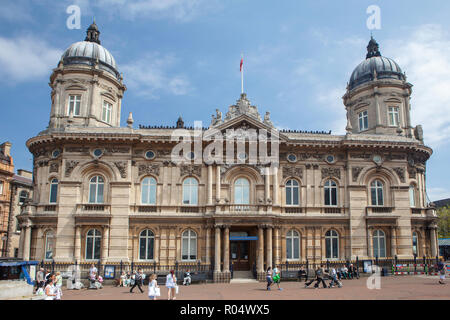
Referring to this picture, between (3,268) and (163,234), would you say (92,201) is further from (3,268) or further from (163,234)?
(3,268)

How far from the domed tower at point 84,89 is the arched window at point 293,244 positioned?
68.3 ft

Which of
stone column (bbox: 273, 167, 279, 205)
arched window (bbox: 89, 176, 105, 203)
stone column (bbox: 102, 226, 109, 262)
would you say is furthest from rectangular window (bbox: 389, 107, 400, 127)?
stone column (bbox: 102, 226, 109, 262)

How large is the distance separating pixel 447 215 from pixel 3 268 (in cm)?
6627

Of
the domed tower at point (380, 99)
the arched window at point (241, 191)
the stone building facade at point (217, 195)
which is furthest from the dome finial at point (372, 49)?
the arched window at point (241, 191)

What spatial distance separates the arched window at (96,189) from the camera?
34.3 m

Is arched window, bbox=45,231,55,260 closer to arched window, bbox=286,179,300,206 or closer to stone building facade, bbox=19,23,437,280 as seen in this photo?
stone building facade, bbox=19,23,437,280

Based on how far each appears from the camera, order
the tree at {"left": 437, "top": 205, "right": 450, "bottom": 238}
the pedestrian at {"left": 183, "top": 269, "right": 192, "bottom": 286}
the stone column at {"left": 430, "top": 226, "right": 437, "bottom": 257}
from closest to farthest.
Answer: the pedestrian at {"left": 183, "top": 269, "right": 192, "bottom": 286} → the stone column at {"left": 430, "top": 226, "right": 437, "bottom": 257} → the tree at {"left": 437, "top": 205, "right": 450, "bottom": 238}

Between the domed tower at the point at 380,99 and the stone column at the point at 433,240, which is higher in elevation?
the domed tower at the point at 380,99

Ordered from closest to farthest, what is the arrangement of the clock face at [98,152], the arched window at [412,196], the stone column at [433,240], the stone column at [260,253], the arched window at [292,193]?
the stone column at [260,253], the clock face at [98,152], the arched window at [292,193], the stone column at [433,240], the arched window at [412,196]

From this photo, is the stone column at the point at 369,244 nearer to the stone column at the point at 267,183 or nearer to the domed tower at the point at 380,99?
the stone column at the point at 267,183

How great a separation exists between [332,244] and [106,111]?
82.9 ft

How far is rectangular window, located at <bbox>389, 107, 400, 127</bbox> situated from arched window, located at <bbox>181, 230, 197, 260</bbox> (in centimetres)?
2366

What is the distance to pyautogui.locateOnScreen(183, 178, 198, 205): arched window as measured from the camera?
3497 cm
